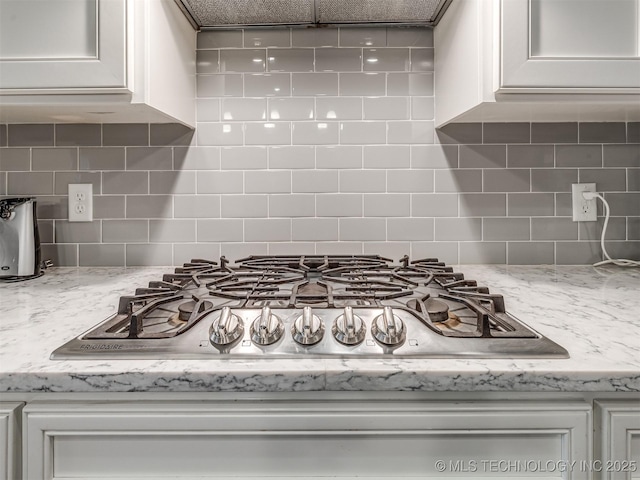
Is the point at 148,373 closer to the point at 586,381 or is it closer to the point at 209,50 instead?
the point at 586,381

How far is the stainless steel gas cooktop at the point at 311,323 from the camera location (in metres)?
0.60

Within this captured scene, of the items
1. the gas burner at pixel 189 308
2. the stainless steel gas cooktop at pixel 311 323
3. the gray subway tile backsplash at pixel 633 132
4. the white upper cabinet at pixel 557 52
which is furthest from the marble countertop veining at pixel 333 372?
the gray subway tile backsplash at pixel 633 132

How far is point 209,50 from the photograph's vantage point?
128 centimetres

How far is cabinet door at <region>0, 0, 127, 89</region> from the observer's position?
894mm

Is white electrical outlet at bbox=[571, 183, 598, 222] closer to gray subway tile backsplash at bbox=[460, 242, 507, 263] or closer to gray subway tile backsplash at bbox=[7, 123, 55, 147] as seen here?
gray subway tile backsplash at bbox=[460, 242, 507, 263]

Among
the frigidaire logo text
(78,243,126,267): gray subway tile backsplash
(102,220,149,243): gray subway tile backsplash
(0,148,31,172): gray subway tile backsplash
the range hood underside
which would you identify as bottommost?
the frigidaire logo text

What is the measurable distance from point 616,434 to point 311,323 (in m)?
0.45

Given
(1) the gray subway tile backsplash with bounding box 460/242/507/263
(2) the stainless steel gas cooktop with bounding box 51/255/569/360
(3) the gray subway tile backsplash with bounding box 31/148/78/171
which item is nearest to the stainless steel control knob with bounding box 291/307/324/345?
(2) the stainless steel gas cooktop with bounding box 51/255/569/360

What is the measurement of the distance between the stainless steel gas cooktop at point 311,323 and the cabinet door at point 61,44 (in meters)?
0.47

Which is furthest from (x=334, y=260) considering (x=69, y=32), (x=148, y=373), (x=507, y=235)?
(x=69, y=32)

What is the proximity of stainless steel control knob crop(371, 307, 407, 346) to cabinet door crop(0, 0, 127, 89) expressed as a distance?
73 cm

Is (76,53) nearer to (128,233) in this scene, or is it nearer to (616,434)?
(128,233)

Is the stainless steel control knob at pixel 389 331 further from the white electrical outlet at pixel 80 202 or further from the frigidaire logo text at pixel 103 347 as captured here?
the white electrical outlet at pixel 80 202

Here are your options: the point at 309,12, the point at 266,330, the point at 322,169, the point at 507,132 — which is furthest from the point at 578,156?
the point at 266,330
